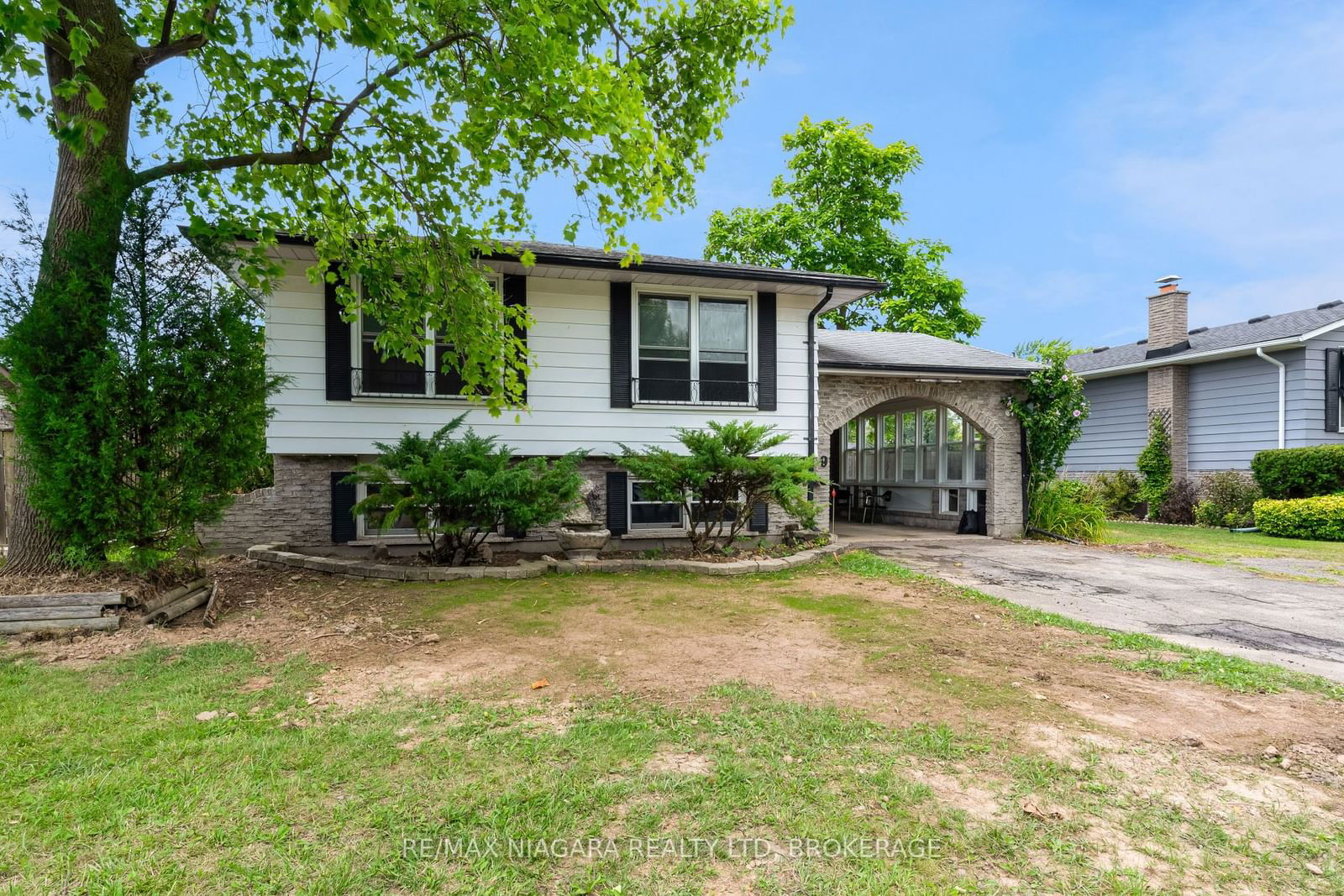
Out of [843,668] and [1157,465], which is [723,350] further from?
[1157,465]

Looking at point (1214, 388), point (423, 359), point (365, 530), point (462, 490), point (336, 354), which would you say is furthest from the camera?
point (1214, 388)

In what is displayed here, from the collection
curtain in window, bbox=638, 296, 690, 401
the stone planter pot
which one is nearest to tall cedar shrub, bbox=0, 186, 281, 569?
the stone planter pot

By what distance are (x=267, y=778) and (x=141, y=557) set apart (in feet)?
12.7

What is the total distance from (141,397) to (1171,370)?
19.9 metres

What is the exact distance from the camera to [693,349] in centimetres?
953

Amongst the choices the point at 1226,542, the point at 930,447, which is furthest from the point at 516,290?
the point at 1226,542

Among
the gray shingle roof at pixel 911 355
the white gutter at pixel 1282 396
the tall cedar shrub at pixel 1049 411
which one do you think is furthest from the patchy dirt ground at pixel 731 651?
the white gutter at pixel 1282 396

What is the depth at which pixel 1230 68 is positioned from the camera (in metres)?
13.6

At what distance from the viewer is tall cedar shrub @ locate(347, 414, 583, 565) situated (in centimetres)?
670

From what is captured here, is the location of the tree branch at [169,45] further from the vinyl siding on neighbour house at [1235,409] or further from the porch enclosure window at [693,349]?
the vinyl siding on neighbour house at [1235,409]

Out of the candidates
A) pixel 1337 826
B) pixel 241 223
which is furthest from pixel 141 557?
pixel 1337 826

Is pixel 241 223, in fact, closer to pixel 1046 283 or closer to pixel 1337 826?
pixel 1337 826

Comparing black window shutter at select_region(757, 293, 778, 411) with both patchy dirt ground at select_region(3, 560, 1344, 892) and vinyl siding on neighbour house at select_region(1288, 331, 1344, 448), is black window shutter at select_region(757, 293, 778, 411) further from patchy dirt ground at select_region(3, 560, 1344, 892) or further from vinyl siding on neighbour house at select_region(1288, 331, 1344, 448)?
vinyl siding on neighbour house at select_region(1288, 331, 1344, 448)

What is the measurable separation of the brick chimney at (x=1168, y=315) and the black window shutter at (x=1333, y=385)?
293 cm
